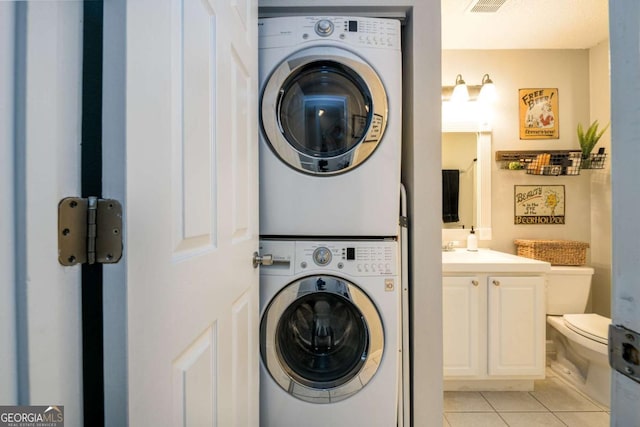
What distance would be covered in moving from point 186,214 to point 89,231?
193mm

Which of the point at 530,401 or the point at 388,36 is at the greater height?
the point at 388,36

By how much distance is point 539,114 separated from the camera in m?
2.42

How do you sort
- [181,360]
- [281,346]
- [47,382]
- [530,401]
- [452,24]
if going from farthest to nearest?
[452,24] < [530,401] < [281,346] < [181,360] < [47,382]

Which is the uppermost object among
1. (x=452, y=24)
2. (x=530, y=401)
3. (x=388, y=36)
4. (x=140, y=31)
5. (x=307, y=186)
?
(x=452, y=24)

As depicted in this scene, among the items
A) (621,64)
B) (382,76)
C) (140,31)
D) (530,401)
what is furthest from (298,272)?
(530,401)

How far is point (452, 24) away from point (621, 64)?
6.86 ft

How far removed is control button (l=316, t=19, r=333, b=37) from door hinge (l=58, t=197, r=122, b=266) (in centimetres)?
114

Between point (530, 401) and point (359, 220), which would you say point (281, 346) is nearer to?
point (359, 220)

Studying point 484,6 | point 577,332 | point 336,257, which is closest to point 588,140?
point 484,6

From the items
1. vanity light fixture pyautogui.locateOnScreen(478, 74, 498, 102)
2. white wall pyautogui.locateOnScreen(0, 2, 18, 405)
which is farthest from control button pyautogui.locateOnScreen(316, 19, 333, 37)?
vanity light fixture pyautogui.locateOnScreen(478, 74, 498, 102)

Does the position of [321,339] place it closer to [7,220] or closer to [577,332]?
[7,220]

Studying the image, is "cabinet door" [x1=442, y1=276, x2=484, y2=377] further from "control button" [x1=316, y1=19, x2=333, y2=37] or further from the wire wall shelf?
"control button" [x1=316, y1=19, x2=333, y2=37]

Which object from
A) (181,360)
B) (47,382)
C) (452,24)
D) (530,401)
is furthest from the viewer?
(452,24)

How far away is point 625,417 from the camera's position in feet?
1.37
